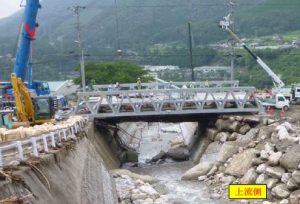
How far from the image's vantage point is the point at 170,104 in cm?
3962

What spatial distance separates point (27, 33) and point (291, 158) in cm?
1871

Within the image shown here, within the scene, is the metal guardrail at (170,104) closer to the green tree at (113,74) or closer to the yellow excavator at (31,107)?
the yellow excavator at (31,107)

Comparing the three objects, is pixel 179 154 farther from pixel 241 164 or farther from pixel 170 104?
pixel 241 164

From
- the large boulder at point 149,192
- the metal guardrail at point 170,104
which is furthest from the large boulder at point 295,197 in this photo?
the metal guardrail at point 170,104

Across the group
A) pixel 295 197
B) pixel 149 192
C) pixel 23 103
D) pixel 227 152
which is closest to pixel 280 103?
pixel 227 152

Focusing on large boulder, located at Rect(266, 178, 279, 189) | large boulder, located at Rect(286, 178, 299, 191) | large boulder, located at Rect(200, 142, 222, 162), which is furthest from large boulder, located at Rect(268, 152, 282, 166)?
large boulder, located at Rect(200, 142, 222, 162)

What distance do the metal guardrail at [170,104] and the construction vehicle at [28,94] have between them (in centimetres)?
595

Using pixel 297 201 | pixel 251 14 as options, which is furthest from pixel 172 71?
pixel 297 201

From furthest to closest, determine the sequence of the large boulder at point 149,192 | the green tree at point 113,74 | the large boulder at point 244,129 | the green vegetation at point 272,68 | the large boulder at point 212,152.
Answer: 1. the green vegetation at point 272,68
2. the green tree at point 113,74
3. the large boulder at point 244,129
4. the large boulder at point 212,152
5. the large boulder at point 149,192

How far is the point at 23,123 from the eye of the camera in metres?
27.3

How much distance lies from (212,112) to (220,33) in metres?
137

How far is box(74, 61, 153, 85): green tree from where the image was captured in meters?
78.1

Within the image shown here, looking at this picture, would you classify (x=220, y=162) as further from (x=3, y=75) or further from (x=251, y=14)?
(x=251, y=14)

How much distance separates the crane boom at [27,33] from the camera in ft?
107
